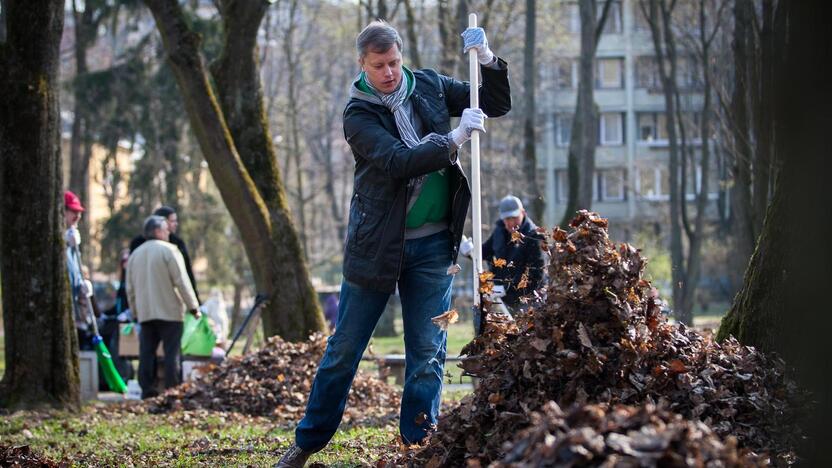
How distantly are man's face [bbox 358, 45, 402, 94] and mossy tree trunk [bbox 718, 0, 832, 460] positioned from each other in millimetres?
1866

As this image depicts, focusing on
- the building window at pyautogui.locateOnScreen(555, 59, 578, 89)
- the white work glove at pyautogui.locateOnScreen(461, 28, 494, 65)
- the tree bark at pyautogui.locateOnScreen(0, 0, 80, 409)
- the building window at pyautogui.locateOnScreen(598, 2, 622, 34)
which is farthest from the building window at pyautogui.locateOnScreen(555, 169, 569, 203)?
the white work glove at pyautogui.locateOnScreen(461, 28, 494, 65)

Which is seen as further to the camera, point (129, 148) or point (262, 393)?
point (129, 148)

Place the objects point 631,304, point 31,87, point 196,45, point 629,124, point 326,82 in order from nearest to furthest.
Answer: point 631,304 < point 31,87 < point 196,45 < point 326,82 < point 629,124

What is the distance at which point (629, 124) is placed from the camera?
67.2 metres

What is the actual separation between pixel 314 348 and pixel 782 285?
648 cm

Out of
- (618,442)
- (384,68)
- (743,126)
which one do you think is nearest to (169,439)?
(384,68)

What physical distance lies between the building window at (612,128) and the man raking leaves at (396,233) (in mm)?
62756

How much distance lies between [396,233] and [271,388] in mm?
5771

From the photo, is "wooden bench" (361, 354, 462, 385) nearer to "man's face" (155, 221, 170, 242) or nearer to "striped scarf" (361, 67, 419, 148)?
"man's face" (155, 221, 170, 242)

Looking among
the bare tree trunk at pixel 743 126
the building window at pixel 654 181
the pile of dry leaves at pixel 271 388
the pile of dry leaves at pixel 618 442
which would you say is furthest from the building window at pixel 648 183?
the pile of dry leaves at pixel 618 442

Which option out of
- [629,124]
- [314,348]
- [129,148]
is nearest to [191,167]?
[129,148]

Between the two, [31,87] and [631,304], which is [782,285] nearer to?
[631,304]

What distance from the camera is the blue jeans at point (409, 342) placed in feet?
19.1

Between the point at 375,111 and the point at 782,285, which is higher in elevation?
the point at 375,111
